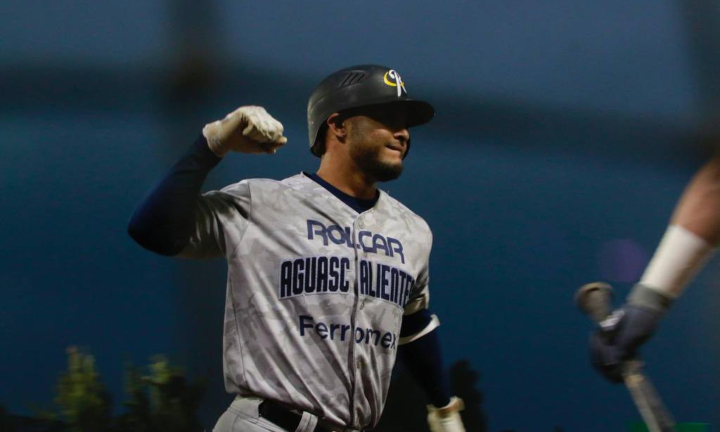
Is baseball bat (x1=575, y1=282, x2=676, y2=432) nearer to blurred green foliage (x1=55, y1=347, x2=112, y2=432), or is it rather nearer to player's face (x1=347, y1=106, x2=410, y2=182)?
player's face (x1=347, y1=106, x2=410, y2=182)

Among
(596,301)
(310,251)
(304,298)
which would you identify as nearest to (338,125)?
(310,251)

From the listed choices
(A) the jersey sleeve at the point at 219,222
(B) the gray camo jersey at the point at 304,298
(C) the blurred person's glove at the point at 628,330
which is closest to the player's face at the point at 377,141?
(B) the gray camo jersey at the point at 304,298

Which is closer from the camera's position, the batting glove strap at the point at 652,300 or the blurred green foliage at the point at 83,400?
the batting glove strap at the point at 652,300

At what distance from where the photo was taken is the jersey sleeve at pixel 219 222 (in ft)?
Result: 5.24

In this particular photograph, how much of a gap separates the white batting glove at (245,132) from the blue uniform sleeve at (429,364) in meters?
0.70

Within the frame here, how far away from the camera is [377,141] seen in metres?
1.82

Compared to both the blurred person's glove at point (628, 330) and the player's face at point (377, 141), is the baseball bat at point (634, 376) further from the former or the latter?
the player's face at point (377, 141)

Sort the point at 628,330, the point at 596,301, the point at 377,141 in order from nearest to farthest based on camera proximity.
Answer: the point at 628,330, the point at 596,301, the point at 377,141

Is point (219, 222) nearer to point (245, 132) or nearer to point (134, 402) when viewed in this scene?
point (245, 132)

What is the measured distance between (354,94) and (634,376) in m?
0.91

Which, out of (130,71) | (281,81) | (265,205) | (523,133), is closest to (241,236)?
(265,205)

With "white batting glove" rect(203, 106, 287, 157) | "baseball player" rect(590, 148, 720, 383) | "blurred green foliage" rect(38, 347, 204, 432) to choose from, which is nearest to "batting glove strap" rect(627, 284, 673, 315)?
"baseball player" rect(590, 148, 720, 383)

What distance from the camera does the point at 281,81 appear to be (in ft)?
9.73

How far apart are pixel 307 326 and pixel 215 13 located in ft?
5.46
